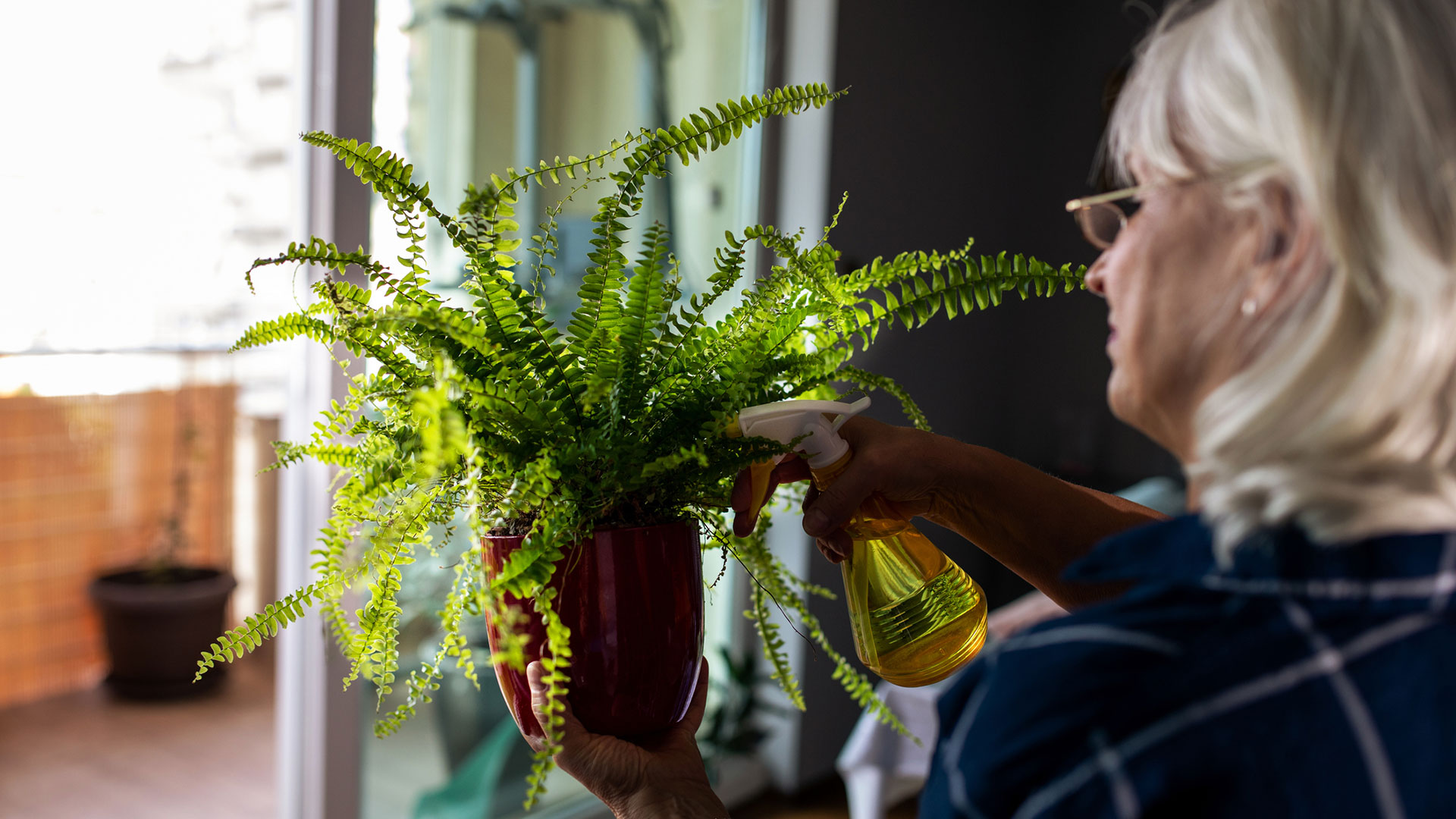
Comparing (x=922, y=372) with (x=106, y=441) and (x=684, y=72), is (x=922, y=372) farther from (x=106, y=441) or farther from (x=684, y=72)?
(x=106, y=441)

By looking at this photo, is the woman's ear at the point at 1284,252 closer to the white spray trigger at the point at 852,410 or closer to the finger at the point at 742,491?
the white spray trigger at the point at 852,410

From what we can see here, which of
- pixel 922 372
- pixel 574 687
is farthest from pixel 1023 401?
pixel 574 687

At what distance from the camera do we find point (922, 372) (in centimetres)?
339

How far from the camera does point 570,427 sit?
794 mm

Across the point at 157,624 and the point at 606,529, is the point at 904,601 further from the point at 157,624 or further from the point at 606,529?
the point at 157,624

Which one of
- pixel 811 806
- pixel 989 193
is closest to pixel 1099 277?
pixel 811 806

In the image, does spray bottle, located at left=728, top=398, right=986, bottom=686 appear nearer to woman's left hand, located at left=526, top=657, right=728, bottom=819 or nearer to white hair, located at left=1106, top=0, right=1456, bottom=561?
woman's left hand, located at left=526, top=657, right=728, bottom=819

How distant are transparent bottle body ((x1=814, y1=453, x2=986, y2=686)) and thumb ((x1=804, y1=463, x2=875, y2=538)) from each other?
0.07ft

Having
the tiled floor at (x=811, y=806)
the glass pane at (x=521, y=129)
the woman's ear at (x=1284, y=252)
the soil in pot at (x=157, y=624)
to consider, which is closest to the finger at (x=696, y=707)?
the woman's ear at (x=1284, y=252)

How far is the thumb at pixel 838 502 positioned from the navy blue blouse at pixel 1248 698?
1.17ft

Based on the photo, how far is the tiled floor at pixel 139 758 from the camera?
114 inches

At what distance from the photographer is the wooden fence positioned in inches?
134

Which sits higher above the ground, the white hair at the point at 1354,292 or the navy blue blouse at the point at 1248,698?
the white hair at the point at 1354,292

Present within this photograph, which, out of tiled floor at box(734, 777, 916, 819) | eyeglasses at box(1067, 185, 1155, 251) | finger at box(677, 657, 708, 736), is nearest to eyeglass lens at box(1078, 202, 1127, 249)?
eyeglasses at box(1067, 185, 1155, 251)
